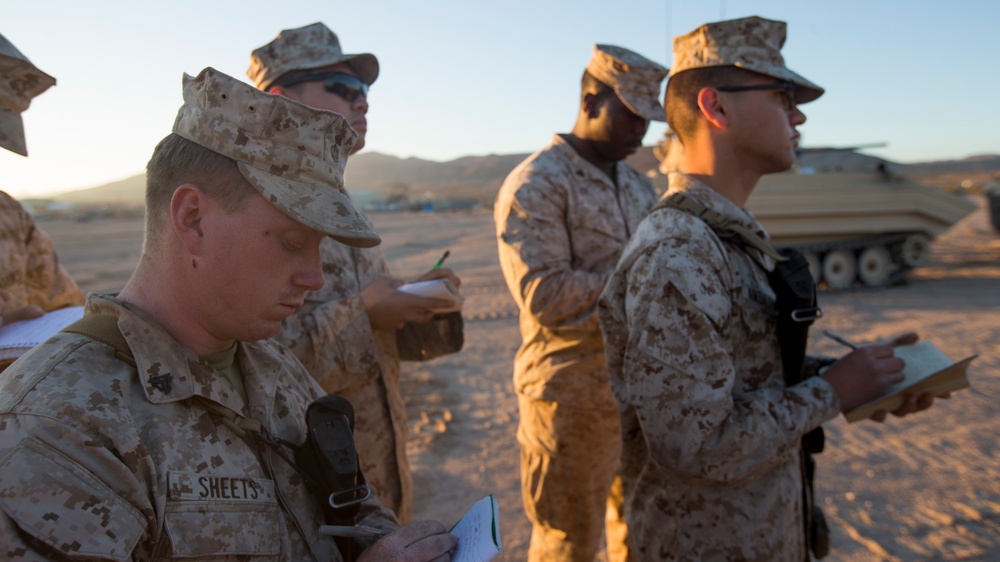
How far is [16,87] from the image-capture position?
83.2 inches

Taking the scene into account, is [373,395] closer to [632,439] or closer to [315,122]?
[632,439]

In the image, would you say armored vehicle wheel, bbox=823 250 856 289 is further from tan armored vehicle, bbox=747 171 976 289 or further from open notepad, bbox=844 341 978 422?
open notepad, bbox=844 341 978 422

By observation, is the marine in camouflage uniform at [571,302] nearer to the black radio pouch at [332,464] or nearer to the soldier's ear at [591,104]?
the soldier's ear at [591,104]

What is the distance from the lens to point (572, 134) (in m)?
3.67

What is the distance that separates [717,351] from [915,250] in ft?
44.8

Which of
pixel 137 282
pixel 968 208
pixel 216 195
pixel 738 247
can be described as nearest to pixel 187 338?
pixel 137 282

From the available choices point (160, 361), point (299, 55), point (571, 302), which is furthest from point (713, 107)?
point (160, 361)

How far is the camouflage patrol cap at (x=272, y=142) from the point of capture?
4.38 feet

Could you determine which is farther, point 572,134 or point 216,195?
point 572,134

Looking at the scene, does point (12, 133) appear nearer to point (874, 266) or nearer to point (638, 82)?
point (638, 82)

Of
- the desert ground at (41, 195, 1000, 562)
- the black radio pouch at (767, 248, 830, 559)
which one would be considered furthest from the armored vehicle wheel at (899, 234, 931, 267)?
the black radio pouch at (767, 248, 830, 559)

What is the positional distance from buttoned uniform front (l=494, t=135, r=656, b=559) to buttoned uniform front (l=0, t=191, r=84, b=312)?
1.84 m

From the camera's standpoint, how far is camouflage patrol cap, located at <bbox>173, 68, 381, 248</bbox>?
134cm

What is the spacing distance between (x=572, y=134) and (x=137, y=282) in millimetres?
2617
